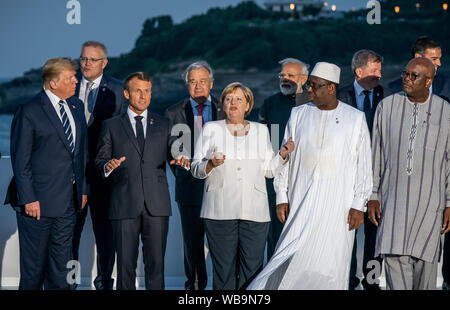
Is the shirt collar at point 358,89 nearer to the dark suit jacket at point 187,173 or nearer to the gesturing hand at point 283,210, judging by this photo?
the dark suit jacket at point 187,173

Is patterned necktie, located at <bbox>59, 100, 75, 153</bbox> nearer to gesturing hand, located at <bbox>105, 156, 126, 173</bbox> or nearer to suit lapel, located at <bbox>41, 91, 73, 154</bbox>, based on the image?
suit lapel, located at <bbox>41, 91, 73, 154</bbox>

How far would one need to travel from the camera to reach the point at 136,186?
423cm

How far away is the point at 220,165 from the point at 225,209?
29cm

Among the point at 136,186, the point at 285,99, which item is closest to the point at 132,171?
the point at 136,186

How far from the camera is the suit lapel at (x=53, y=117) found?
13.7 ft

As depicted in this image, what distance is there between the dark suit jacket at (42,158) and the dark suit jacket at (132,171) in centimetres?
24

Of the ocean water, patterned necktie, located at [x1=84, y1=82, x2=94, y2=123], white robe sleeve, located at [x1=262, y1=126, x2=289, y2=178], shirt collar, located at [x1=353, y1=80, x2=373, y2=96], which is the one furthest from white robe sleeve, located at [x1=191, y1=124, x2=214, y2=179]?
the ocean water

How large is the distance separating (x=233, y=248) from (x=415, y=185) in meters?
1.22

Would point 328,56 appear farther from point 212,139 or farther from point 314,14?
point 212,139

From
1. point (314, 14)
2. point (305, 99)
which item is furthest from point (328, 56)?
point (305, 99)

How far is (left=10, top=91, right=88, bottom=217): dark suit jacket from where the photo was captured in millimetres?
4074

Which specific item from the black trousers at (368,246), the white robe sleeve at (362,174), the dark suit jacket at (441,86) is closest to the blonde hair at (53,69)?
the white robe sleeve at (362,174)

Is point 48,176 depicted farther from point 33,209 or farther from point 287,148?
point 287,148

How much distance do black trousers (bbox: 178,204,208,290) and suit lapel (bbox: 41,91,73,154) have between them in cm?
108
